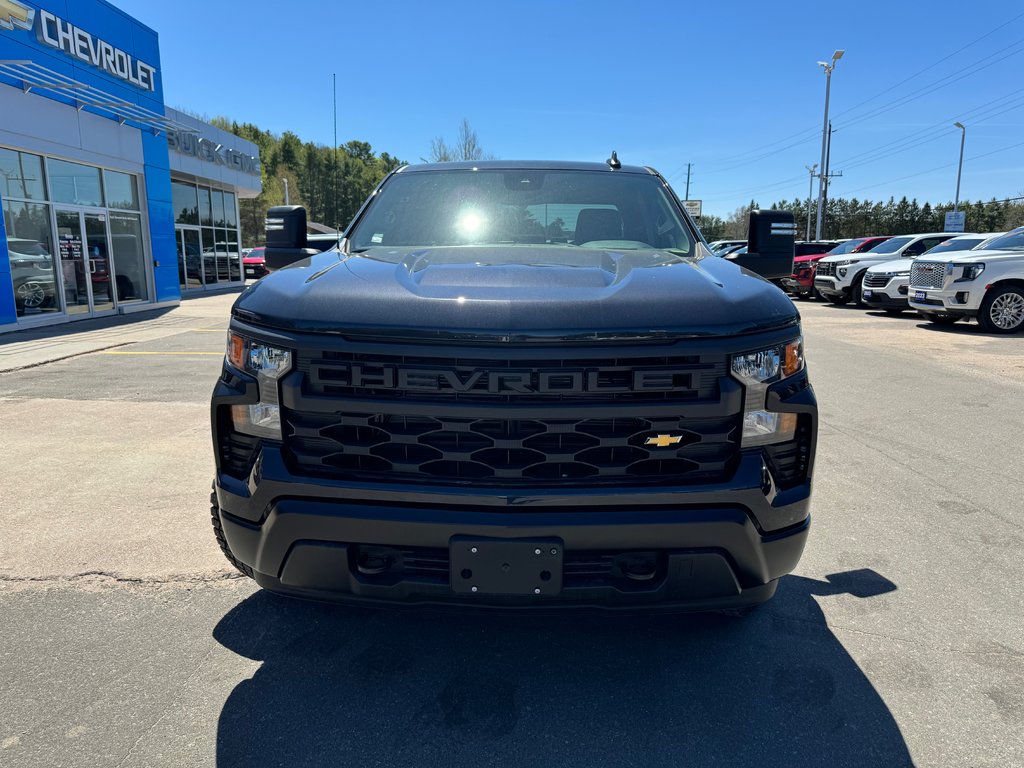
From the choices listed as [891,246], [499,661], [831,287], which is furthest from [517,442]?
[891,246]

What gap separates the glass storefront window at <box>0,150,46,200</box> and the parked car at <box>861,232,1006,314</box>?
17.3 meters

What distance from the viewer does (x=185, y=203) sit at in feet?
78.8

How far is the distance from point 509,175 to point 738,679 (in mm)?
2572

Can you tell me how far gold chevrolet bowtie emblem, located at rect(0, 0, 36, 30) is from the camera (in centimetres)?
1159

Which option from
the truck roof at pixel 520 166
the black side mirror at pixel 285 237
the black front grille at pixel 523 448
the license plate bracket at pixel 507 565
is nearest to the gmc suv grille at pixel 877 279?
the truck roof at pixel 520 166

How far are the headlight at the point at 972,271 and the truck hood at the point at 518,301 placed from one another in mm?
11656

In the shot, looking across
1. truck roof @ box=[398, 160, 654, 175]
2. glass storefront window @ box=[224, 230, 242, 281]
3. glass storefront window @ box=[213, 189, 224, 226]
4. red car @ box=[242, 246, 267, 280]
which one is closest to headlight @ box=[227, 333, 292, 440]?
truck roof @ box=[398, 160, 654, 175]

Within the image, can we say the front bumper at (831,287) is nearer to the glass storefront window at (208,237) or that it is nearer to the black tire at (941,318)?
the black tire at (941,318)

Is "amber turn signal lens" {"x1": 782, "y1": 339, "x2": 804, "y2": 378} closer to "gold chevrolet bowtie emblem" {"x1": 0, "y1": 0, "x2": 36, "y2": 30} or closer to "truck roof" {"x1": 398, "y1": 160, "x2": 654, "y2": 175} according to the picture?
"truck roof" {"x1": 398, "y1": 160, "x2": 654, "y2": 175}

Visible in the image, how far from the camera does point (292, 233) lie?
3.41m

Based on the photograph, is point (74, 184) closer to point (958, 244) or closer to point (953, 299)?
point (953, 299)

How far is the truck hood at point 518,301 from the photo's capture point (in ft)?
6.43

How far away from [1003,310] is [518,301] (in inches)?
511

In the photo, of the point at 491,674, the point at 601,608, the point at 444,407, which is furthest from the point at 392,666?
the point at 444,407
